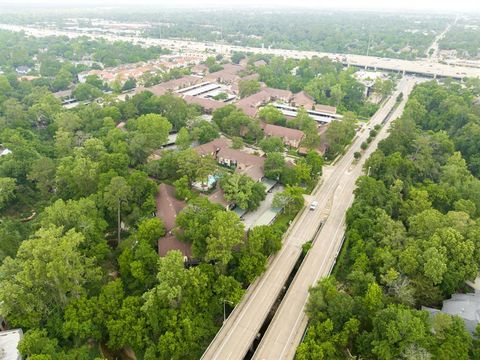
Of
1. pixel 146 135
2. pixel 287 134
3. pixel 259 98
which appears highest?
pixel 146 135

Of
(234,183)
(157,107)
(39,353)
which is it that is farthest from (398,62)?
(39,353)

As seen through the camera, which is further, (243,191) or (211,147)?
(211,147)

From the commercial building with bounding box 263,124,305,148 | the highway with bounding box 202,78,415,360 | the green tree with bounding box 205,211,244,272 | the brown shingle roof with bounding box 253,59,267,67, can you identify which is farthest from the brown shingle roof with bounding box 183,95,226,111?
the green tree with bounding box 205,211,244,272

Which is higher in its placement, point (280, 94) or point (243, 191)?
point (280, 94)

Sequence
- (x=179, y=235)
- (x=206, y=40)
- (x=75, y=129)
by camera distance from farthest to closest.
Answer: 1. (x=206, y=40)
2. (x=75, y=129)
3. (x=179, y=235)

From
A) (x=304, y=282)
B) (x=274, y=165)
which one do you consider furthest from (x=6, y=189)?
(x=304, y=282)

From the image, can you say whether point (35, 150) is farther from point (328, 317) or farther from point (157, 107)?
point (328, 317)

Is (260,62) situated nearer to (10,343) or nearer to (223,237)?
(223,237)

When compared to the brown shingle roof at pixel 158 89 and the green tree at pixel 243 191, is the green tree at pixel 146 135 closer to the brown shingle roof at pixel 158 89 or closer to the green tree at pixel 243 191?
the green tree at pixel 243 191
